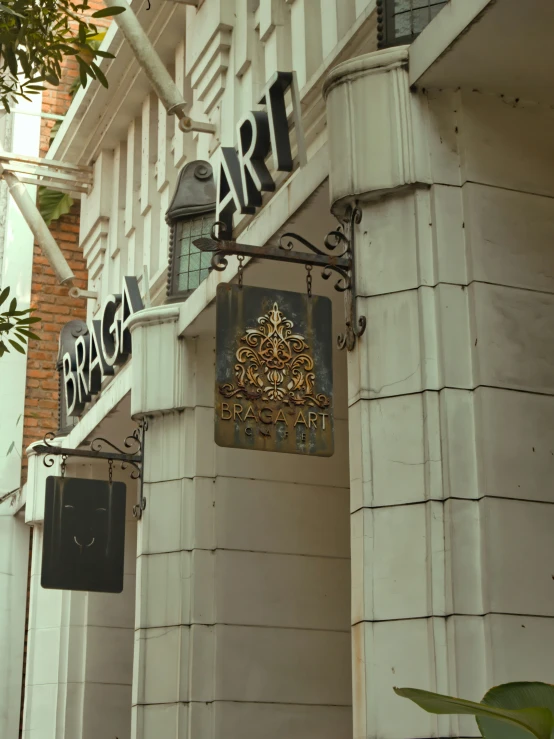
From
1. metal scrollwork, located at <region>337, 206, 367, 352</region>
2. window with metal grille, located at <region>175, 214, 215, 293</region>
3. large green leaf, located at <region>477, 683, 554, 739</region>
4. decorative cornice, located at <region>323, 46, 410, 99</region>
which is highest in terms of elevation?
window with metal grille, located at <region>175, 214, 215, 293</region>

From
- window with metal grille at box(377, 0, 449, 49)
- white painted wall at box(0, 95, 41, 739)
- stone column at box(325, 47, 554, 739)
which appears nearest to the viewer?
stone column at box(325, 47, 554, 739)

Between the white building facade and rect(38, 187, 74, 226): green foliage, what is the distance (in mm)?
4464

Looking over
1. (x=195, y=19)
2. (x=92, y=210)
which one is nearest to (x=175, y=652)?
(x=195, y=19)

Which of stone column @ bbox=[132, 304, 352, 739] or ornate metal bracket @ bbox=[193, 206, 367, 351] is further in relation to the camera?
stone column @ bbox=[132, 304, 352, 739]

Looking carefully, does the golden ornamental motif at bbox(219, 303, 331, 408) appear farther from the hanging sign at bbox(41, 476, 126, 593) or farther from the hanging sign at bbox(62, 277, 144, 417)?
the hanging sign at bbox(41, 476, 126, 593)

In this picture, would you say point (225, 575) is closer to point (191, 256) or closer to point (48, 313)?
point (191, 256)

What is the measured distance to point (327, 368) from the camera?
7527 mm

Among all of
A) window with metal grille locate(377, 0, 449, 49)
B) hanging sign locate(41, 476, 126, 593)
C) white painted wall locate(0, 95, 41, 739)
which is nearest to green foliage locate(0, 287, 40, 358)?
window with metal grille locate(377, 0, 449, 49)

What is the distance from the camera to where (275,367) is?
7410 mm

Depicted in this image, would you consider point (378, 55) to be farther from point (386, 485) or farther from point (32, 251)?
point (32, 251)

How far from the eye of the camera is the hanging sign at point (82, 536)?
36.0 ft

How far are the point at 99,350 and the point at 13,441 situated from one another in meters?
4.67

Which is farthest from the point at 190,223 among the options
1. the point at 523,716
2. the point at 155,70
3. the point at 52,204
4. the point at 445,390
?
the point at 523,716

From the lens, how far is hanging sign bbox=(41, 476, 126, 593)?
1098 cm
